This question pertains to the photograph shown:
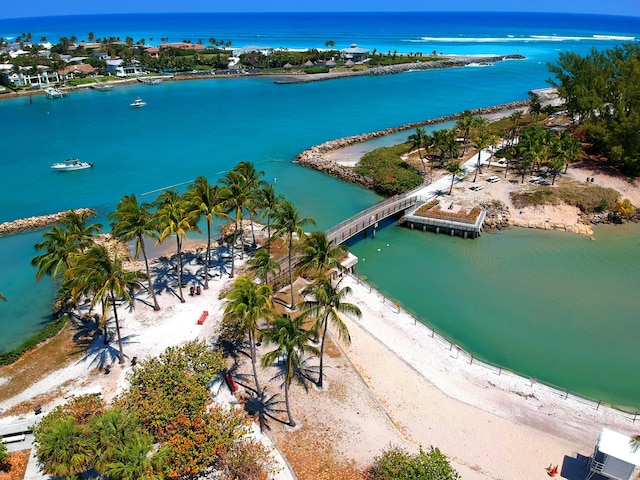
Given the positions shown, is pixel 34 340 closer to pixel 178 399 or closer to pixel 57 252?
pixel 57 252

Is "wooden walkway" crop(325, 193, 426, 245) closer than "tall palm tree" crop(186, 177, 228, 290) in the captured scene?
No

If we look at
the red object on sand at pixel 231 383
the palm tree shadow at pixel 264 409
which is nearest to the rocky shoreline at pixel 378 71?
the red object on sand at pixel 231 383

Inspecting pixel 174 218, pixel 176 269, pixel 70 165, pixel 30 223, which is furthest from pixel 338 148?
pixel 174 218

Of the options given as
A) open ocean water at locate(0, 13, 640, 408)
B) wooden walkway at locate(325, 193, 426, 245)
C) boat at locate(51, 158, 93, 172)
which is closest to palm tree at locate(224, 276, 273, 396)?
open ocean water at locate(0, 13, 640, 408)

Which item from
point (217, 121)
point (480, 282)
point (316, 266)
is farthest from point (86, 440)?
point (217, 121)

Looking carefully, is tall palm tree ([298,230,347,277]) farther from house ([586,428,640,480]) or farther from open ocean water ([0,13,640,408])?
house ([586,428,640,480])

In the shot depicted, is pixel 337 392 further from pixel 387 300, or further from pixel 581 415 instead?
pixel 581 415
